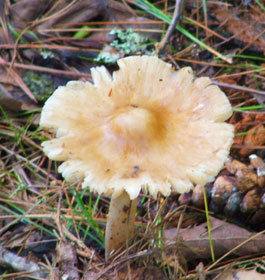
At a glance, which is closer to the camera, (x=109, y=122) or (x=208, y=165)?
(x=208, y=165)

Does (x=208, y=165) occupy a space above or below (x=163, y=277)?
above

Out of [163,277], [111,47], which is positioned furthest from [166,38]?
[163,277]

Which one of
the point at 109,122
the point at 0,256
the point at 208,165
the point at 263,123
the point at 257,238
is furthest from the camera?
the point at 263,123

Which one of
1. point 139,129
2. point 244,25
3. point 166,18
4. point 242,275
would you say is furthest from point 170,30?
point 242,275

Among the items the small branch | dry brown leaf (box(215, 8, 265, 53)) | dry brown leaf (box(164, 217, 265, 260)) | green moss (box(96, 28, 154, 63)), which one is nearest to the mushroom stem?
dry brown leaf (box(164, 217, 265, 260))

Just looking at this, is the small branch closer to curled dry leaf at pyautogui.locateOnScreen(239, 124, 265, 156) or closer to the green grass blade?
curled dry leaf at pyautogui.locateOnScreen(239, 124, 265, 156)

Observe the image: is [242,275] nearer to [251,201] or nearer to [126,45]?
[251,201]

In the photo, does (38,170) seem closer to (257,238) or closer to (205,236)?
(205,236)
